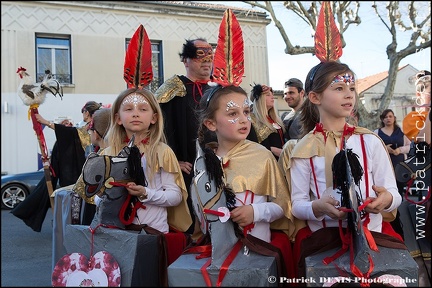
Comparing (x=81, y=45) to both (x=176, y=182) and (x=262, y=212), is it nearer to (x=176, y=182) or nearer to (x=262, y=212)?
(x=176, y=182)

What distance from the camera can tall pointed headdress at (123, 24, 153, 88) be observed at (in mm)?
2826

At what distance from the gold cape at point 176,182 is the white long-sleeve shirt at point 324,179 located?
27.8 inches

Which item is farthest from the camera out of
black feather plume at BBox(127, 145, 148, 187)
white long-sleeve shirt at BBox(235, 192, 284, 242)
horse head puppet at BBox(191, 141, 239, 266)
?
black feather plume at BBox(127, 145, 148, 187)

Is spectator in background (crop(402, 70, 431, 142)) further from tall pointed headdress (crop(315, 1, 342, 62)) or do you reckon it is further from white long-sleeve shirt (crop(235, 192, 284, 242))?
white long-sleeve shirt (crop(235, 192, 284, 242))

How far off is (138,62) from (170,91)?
60cm

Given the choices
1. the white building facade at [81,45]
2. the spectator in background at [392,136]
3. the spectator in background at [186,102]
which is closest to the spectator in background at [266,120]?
the spectator in background at [186,102]

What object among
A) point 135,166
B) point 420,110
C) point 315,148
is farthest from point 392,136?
point 135,166

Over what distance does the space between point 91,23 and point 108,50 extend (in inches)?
34.8

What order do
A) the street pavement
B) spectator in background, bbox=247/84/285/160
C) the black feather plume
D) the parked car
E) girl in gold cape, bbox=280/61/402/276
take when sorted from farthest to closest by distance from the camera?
the parked car
spectator in background, bbox=247/84/285/160
the street pavement
the black feather plume
girl in gold cape, bbox=280/61/402/276

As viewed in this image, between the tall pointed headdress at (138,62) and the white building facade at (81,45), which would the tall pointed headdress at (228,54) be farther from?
the white building facade at (81,45)

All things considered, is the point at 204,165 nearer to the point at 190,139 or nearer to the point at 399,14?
the point at 190,139

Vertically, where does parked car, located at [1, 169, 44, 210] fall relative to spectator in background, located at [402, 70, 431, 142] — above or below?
below

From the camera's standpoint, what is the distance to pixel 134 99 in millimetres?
2654

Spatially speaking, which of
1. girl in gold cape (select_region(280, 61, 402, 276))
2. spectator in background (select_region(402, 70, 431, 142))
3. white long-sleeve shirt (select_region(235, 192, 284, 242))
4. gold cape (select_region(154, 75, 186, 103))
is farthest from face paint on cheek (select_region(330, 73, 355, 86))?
gold cape (select_region(154, 75, 186, 103))
